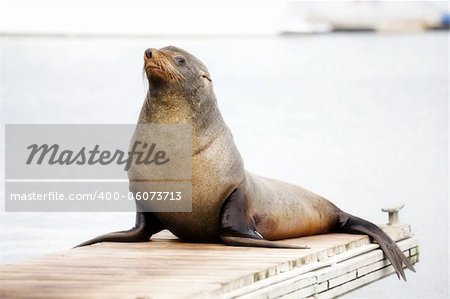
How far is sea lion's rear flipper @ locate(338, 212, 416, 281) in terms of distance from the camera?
8.41 m

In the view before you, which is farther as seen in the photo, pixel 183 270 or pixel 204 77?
pixel 204 77

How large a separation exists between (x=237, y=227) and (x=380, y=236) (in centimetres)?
103

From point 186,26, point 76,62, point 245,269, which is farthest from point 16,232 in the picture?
point 186,26

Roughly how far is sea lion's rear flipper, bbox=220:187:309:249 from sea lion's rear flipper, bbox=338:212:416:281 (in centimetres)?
76

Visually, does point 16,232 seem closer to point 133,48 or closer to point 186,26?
point 133,48

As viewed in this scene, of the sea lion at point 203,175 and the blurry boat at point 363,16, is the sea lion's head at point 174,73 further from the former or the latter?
the blurry boat at point 363,16

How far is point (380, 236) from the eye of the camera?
8484mm

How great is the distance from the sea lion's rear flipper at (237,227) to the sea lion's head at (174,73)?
1.80ft

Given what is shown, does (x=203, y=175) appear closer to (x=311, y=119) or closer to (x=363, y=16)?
(x=311, y=119)

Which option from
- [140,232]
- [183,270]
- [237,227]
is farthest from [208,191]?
[183,270]

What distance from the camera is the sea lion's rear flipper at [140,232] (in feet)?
26.1

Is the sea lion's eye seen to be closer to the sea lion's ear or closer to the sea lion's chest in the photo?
the sea lion's ear

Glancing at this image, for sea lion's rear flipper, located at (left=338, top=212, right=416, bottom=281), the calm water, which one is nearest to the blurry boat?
the calm water

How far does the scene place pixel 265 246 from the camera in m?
7.73
